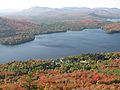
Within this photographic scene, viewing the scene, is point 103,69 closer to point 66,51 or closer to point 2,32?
point 66,51

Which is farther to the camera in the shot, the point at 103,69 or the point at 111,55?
the point at 111,55

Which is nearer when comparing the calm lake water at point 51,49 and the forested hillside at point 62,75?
the forested hillside at point 62,75

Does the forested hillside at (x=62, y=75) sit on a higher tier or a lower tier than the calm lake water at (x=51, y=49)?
higher

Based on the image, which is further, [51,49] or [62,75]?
[51,49]

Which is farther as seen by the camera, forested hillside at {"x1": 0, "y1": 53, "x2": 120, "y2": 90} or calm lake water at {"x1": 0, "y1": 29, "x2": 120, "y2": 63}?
calm lake water at {"x1": 0, "y1": 29, "x2": 120, "y2": 63}

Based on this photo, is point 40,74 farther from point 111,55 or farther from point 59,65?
point 111,55

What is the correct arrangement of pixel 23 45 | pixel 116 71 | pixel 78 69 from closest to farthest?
1. pixel 116 71
2. pixel 78 69
3. pixel 23 45

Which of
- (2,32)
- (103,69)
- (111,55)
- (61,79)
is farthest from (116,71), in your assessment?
(2,32)

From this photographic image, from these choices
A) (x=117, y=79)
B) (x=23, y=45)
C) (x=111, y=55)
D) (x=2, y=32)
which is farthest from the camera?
(x=2, y=32)

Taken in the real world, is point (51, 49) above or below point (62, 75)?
below

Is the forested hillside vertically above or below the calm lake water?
above
